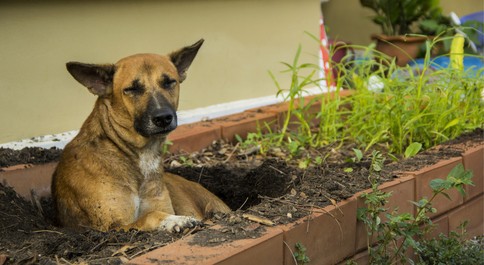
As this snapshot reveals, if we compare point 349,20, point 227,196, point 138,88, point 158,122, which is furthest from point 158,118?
point 349,20

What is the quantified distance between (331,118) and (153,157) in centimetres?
238

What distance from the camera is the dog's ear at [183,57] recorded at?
16.5 feet

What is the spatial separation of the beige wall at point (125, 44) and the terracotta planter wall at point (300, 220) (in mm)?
513

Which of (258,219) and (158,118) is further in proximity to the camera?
(158,118)

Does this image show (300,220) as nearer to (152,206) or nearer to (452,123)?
(152,206)

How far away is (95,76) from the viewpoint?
4766mm

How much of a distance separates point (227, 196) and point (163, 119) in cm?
Answer: 159

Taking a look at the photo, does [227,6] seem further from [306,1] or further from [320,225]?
[320,225]

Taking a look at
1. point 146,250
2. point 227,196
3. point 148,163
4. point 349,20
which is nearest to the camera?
point 146,250

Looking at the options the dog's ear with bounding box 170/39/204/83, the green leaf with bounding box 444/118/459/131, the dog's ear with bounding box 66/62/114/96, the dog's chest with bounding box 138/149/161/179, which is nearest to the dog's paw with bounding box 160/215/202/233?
the dog's chest with bounding box 138/149/161/179

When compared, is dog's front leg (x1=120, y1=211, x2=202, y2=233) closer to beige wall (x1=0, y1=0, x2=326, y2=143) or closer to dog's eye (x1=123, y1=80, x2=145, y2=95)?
dog's eye (x1=123, y1=80, x2=145, y2=95)

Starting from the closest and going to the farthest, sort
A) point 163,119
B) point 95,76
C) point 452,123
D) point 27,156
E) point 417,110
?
point 163,119 → point 95,76 → point 27,156 → point 452,123 → point 417,110

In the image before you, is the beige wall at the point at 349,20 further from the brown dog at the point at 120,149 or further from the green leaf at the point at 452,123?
the brown dog at the point at 120,149

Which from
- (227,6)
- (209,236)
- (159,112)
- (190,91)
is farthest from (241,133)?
(209,236)
